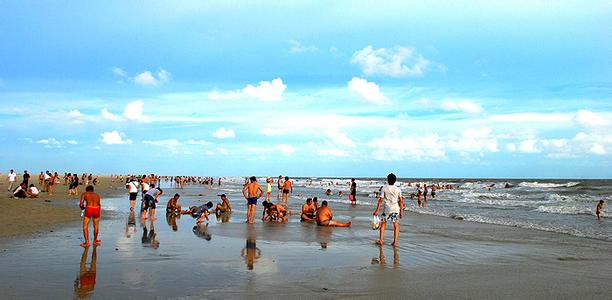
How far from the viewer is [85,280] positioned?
711cm

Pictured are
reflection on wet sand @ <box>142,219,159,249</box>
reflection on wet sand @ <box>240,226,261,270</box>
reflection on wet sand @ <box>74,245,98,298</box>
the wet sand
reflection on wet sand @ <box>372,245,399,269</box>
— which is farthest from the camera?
reflection on wet sand @ <box>142,219,159,249</box>

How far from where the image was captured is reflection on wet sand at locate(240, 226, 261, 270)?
29.3 ft

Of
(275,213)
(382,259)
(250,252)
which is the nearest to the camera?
(382,259)

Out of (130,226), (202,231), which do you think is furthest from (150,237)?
(130,226)

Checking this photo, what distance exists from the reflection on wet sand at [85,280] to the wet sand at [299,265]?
2cm

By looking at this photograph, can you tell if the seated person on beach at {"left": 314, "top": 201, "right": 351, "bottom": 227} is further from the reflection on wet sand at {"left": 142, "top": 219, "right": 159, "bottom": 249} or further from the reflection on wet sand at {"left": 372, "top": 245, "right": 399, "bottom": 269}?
the reflection on wet sand at {"left": 142, "top": 219, "right": 159, "bottom": 249}

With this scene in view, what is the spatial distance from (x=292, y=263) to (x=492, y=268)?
408 cm

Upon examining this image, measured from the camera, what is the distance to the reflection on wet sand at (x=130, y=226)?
12847 mm

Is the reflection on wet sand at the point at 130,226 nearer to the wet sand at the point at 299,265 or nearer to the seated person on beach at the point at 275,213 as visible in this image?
the wet sand at the point at 299,265

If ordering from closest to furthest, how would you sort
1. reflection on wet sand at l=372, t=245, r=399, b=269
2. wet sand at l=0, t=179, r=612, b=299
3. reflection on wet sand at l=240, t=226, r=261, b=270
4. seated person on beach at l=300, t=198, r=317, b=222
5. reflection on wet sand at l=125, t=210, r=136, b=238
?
1. wet sand at l=0, t=179, r=612, b=299
2. reflection on wet sand at l=240, t=226, r=261, b=270
3. reflection on wet sand at l=372, t=245, r=399, b=269
4. reflection on wet sand at l=125, t=210, r=136, b=238
5. seated person on beach at l=300, t=198, r=317, b=222

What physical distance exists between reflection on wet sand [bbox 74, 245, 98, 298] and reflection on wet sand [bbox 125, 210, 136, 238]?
3.86m

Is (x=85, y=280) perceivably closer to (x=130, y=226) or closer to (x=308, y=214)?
(x=130, y=226)

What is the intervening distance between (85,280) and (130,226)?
8120 mm

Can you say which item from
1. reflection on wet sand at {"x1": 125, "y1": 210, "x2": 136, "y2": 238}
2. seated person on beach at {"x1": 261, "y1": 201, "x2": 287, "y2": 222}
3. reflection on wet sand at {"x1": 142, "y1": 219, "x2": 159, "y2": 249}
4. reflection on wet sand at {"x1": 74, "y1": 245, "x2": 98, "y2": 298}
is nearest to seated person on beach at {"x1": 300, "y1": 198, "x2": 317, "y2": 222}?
seated person on beach at {"x1": 261, "y1": 201, "x2": 287, "y2": 222}
